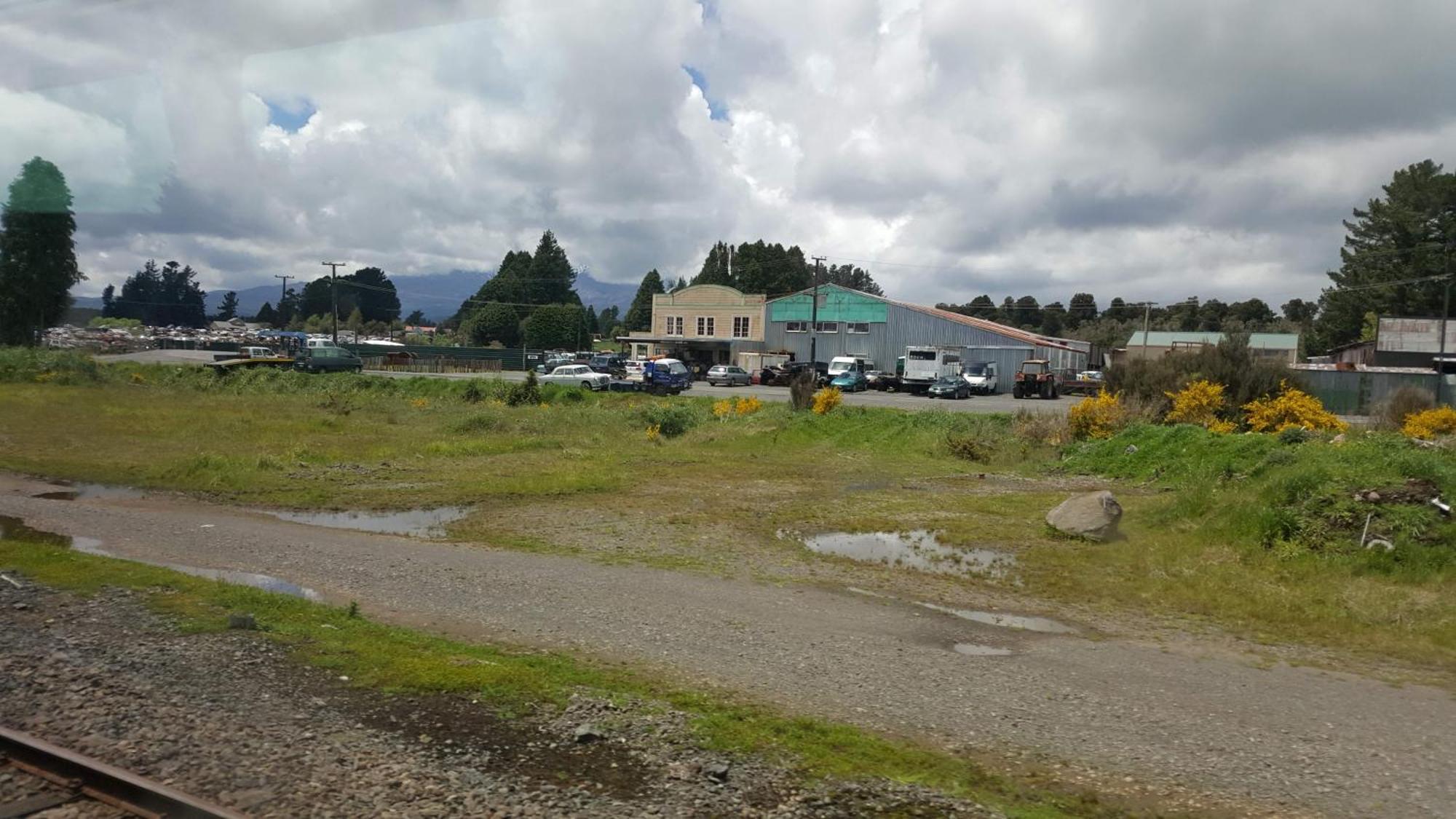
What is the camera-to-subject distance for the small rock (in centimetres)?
580

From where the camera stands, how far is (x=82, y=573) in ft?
35.6

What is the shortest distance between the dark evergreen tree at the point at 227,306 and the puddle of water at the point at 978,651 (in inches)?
6753

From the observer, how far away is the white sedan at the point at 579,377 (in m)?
53.1

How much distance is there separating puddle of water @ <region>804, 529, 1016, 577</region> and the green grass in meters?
6.75

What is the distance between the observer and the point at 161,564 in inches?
473

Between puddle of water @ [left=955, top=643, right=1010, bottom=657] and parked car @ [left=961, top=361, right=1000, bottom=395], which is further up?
parked car @ [left=961, top=361, right=1000, bottom=395]

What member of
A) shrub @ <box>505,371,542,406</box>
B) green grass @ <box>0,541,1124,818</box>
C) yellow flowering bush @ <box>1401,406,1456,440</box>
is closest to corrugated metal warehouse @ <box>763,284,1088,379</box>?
shrub @ <box>505,371,542,406</box>

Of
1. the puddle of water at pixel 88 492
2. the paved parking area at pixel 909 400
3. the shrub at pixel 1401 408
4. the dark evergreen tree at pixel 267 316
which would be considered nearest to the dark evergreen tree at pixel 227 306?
the dark evergreen tree at pixel 267 316

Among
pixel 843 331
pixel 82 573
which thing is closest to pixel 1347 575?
pixel 82 573

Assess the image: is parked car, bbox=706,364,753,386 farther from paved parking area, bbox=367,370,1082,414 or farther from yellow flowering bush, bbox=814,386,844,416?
yellow flowering bush, bbox=814,386,844,416

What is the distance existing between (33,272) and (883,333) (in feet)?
186

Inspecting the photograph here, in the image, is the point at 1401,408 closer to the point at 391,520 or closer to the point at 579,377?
the point at 391,520

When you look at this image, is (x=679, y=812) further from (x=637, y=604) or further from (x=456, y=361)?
(x=456, y=361)

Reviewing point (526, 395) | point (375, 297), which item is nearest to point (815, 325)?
point (526, 395)
